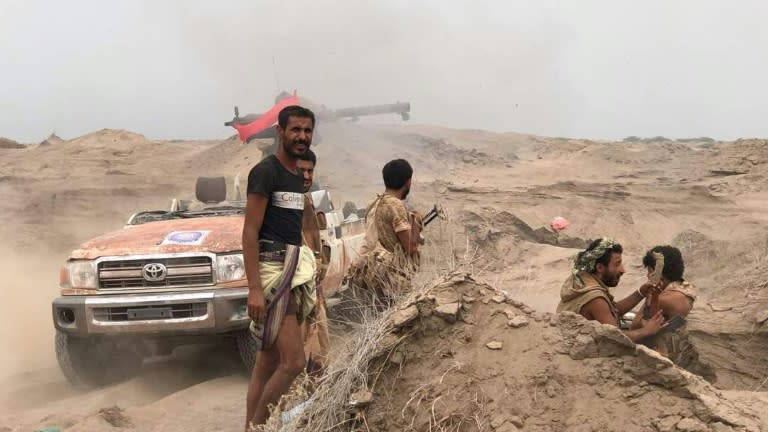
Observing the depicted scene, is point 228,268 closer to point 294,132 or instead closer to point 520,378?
point 294,132

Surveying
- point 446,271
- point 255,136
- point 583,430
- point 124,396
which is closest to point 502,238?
point 255,136

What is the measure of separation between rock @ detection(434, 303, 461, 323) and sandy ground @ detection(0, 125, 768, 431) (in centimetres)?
51

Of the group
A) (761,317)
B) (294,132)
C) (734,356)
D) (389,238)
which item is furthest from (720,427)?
(761,317)

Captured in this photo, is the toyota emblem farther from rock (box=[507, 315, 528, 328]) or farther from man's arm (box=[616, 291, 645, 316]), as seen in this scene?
man's arm (box=[616, 291, 645, 316])

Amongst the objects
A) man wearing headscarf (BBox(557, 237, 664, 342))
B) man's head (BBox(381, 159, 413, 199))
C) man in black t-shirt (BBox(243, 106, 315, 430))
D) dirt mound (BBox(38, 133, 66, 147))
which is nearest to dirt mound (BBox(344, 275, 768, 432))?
man in black t-shirt (BBox(243, 106, 315, 430))

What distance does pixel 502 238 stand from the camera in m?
12.2

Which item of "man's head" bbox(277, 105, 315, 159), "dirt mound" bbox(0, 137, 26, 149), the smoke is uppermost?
"dirt mound" bbox(0, 137, 26, 149)

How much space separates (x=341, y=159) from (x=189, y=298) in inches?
605

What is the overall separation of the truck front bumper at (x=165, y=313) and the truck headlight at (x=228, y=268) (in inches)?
3.9

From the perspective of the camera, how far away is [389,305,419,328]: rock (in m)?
3.32

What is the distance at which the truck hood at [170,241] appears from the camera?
17.8ft

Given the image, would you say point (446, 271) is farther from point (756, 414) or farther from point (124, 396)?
point (124, 396)

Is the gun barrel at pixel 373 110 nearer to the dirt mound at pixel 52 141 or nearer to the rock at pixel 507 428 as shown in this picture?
the rock at pixel 507 428

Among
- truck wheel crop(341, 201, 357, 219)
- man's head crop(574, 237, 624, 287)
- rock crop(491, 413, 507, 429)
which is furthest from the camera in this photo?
truck wheel crop(341, 201, 357, 219)
